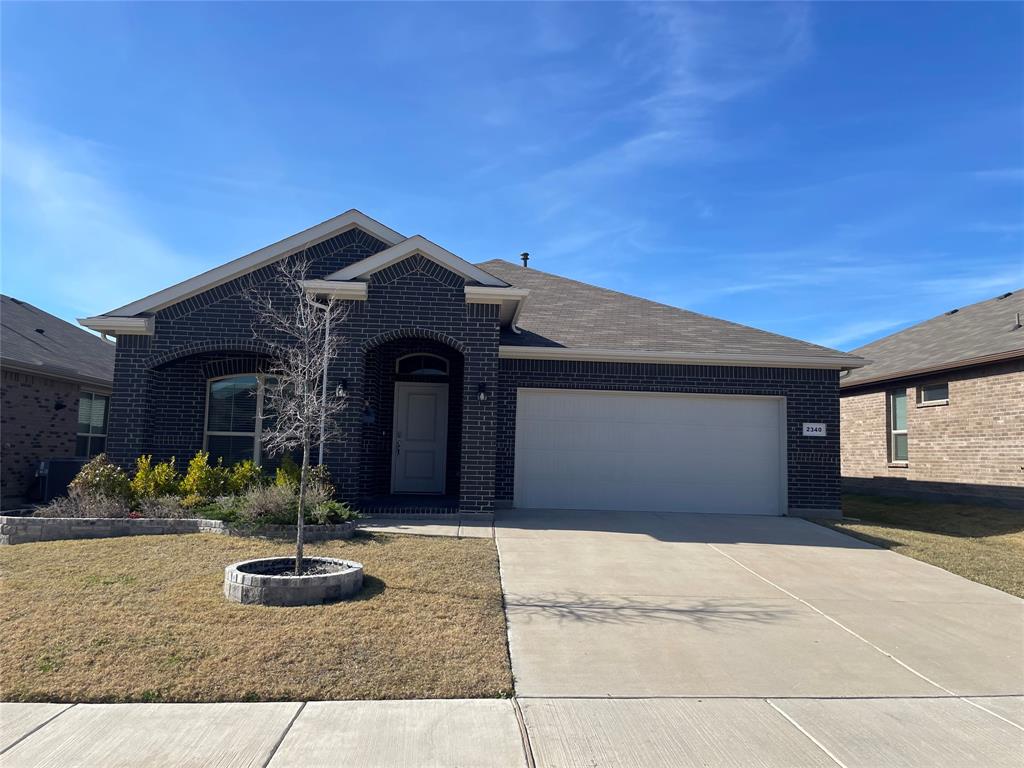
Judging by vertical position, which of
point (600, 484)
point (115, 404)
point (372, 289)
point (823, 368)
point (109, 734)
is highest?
point (372, 289)

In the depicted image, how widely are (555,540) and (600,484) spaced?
339cm

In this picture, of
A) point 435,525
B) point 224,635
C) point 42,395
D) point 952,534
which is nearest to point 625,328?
point 435,525

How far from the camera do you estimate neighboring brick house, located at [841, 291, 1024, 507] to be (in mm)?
13938

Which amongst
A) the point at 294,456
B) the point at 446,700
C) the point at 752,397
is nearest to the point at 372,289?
the point at 294,456

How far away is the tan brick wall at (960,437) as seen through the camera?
45.2 ft

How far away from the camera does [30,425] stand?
1430cm

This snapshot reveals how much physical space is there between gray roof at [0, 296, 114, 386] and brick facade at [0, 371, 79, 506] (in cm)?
40

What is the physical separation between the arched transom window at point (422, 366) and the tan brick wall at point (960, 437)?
36.7 feet

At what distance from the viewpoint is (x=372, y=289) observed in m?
11.8

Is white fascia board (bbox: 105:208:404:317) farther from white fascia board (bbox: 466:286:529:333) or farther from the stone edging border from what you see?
the stone edging border

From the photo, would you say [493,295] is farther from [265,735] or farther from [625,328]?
[265,735]

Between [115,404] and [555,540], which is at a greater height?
[115,404]

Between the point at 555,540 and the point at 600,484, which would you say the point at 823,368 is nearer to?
the point at 600,484

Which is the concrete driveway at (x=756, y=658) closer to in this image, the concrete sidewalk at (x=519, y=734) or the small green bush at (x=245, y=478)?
the concrete sidewalk at (x=519, y=734)
